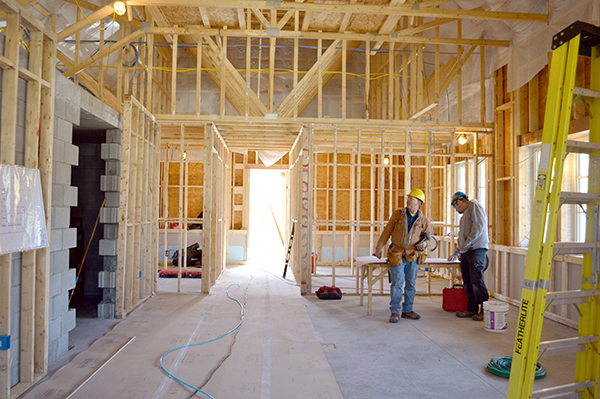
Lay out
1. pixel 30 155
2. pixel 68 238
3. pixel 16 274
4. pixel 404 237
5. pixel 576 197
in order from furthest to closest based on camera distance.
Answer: pixel 404 237 < pixel 68 238 < pixel 30 155 < pixel 16 274 < pixel 576 197

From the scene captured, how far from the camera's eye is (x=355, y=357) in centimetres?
422

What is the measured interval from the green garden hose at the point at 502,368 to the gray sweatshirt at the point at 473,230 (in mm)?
2040

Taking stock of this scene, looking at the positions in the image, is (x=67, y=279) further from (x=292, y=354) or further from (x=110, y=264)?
(x=292, y=354)

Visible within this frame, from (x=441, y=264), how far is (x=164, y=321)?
13.5 feet

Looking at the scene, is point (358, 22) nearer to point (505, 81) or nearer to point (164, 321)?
point (505, 81)

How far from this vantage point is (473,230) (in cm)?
572

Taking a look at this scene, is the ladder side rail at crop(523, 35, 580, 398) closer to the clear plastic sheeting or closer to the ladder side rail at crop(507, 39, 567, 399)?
the ladder side rail at crop(507, 39, 567, 399)

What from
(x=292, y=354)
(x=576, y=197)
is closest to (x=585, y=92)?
(x=576, y=197)

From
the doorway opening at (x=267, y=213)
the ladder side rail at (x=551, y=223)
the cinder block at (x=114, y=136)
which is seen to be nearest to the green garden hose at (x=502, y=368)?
the ladder side rail at (x=551, y=223)

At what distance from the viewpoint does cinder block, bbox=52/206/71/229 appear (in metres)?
4.16

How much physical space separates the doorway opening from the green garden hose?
9382 millimetres

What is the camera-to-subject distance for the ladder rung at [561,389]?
2127 millimetres

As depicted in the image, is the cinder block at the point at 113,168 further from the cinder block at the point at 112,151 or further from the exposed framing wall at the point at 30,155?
the exposed framing wall at the point at 30,155

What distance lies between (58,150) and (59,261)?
1167 mm
